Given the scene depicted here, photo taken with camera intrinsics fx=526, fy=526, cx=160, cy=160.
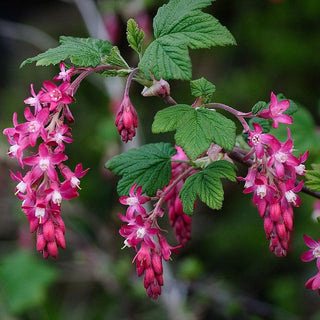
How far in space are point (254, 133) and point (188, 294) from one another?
7.84 ft

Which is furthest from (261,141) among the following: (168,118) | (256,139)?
(168,118)

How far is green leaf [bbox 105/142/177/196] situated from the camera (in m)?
1.39

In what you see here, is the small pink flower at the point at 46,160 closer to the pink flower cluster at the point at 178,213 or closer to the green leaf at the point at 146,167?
the green leaf at the point at 146,167

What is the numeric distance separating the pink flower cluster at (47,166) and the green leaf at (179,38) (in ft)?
0.72

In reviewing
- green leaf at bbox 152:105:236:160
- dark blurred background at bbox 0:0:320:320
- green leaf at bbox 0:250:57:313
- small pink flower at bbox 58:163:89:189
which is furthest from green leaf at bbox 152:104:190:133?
green leaf at bbox 0:250:57:313

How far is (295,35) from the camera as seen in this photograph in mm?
3938

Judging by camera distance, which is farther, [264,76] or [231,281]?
[264,76]

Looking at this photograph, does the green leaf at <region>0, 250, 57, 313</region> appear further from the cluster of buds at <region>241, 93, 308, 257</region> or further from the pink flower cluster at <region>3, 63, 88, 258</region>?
the cluster of buds at <region>241, 93, 308, 257</region>

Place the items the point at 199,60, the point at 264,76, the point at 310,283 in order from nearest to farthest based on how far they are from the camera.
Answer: the point at 310,283
the point at 264,76
the point at 199,60

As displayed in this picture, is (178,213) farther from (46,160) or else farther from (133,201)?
(46,160)

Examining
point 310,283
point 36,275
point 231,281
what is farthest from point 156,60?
point 36,275

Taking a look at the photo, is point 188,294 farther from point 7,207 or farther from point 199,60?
point 7,207

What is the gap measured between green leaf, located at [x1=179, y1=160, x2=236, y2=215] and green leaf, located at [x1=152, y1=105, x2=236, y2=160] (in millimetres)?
93

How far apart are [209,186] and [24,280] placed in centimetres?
307
